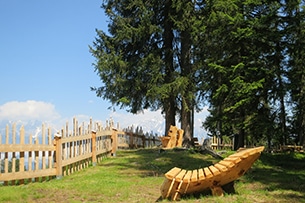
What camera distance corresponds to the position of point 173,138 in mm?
19891

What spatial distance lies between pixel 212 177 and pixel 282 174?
17.7ft

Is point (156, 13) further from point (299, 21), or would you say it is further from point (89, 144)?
point (89, 144)

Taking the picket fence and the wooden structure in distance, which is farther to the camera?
the wooden structure in distance

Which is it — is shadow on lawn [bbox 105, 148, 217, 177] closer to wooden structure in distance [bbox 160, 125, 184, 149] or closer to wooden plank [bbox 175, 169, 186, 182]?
wooden structure in distance [bbox 160, 125, 184, 149]

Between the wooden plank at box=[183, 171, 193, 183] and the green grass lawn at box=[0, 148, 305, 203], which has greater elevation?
the wooden plank at box=[183, 171, 193, 183]

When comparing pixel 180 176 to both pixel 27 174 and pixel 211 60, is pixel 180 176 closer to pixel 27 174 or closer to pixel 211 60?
pixel 27 174

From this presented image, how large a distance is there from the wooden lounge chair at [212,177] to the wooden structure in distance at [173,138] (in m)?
12.3

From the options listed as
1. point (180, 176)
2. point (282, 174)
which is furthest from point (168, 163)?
point (180, 176)

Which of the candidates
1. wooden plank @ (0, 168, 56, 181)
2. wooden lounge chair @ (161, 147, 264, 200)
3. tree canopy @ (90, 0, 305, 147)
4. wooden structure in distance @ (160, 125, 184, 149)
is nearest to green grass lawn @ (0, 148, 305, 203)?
wooden lounge chair @ (161, 147, 264, 200)

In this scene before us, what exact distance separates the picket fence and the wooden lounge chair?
4.64m

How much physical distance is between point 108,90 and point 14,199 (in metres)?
14.8

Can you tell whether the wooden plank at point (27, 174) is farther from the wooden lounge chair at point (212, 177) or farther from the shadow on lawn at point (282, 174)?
the shadow on lawn at point (282, 174)

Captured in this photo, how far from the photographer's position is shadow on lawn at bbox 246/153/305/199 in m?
8.78

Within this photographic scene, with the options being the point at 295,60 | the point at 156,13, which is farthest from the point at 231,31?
the point at 156,13
